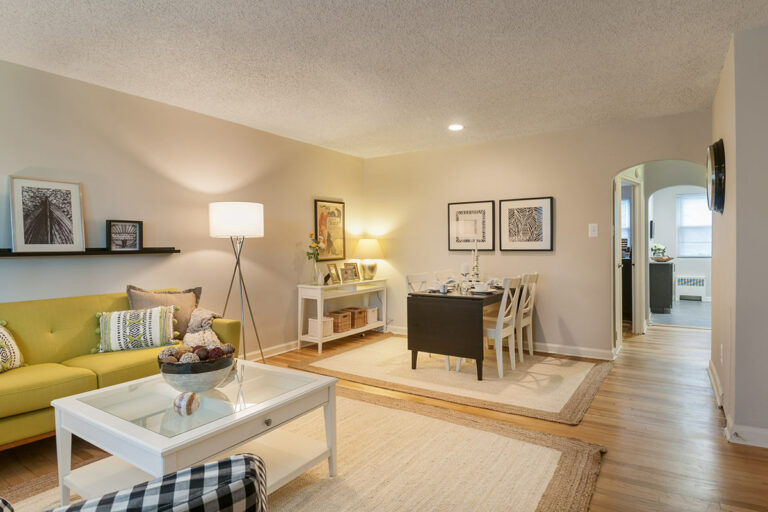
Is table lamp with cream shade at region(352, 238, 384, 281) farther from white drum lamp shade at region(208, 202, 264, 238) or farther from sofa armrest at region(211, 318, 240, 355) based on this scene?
sofa armrest at region(211, 318, 240, 355)

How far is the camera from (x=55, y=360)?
2912mm

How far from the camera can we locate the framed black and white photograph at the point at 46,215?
9.67 ft

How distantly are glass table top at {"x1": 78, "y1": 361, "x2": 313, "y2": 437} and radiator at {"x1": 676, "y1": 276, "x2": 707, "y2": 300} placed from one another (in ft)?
30.4

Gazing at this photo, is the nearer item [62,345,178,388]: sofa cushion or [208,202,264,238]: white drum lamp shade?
[62,345,178,388]: sofa cushion

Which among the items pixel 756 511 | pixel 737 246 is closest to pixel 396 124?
pixel 737 246

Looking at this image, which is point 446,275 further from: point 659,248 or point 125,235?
point 659,248

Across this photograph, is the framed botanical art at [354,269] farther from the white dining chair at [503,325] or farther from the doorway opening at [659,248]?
the doorway opening at [659,248]

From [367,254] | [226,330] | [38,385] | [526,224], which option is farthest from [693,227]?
[38,385]

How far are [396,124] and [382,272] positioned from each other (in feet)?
7.49

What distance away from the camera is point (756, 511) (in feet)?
6.34

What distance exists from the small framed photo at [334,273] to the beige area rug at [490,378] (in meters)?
0.86

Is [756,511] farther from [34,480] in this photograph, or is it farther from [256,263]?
[256,263]

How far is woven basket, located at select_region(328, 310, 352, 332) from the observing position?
17.1 ft

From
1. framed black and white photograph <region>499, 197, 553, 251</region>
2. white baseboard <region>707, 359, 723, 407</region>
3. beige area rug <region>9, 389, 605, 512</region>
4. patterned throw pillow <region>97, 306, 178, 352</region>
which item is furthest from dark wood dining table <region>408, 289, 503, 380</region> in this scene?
patterned throw pillow <region>97, 306, 178, 352</region>
